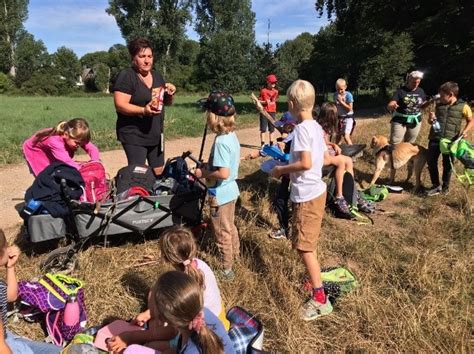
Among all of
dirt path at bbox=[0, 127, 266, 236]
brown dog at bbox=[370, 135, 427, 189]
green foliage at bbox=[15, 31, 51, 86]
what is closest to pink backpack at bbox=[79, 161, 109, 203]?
dirt path at bbox=[0, 127, 266, 236]

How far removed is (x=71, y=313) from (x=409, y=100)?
19.2ft

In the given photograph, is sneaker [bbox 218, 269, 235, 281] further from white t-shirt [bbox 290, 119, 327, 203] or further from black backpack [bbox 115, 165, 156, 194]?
black backpack [bbox 115, 165, 156, 194]

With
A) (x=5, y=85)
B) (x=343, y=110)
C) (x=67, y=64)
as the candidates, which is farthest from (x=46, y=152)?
(x=67, y=64)

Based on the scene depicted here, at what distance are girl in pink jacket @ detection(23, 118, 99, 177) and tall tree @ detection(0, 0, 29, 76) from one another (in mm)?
53328

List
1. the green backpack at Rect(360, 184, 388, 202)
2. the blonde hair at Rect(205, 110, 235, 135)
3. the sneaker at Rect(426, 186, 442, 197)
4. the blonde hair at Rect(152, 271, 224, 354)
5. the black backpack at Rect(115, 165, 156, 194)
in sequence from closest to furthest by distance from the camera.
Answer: the blonde hair at Rect(152, 271, 224, 354), the blonde hair at Rect(205, 110, 235, 135), the black backpack at Rect(115, 165, 156, 194), the green backpack at Rect(360, 184, 388, 202), the sneaker at Rect(426, 186, 442, 197)

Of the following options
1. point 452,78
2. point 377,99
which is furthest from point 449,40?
point 377,99

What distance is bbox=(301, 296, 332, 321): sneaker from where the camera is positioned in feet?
10.3

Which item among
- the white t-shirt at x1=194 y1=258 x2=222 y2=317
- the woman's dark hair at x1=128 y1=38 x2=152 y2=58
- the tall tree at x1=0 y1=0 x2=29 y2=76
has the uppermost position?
the tall tree at x1=0 y1=0 x2=29 y2=76

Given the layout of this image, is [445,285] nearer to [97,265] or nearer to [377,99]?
[97,265]

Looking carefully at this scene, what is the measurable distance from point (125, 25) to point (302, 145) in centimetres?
4187

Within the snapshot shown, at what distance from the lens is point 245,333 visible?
265cm

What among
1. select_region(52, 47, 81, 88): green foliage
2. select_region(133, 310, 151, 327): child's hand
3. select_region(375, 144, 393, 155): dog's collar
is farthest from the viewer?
select_region(52, 47, 81, 88): green foliage

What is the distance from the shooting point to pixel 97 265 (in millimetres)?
3887

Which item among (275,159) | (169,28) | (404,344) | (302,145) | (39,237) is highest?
(169,28)
